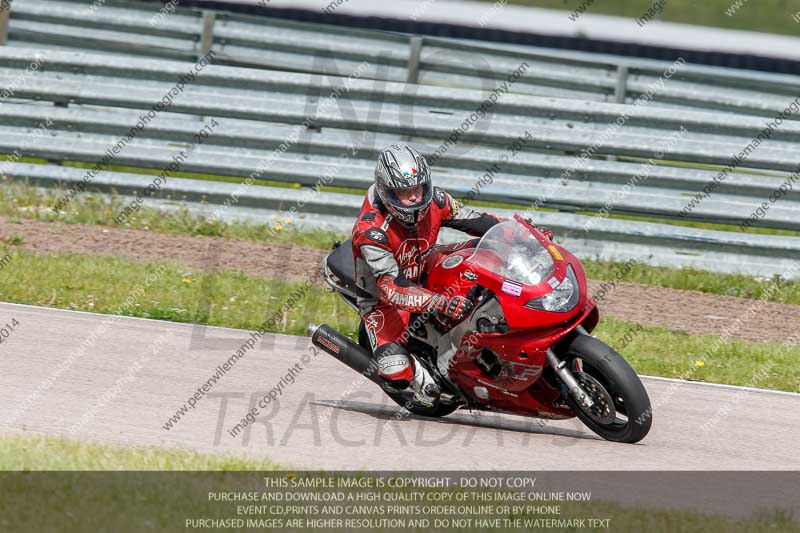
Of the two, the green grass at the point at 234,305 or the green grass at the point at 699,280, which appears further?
the green grass at the point at 699,280

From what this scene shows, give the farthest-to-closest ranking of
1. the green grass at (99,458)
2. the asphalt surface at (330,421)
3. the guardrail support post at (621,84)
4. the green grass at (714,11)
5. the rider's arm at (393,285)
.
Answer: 1. the green grass at (714,11)
2. the guardrail support post at (621,84)
3. the rider's arm at (393,285)
4. the asphalt surface at (330,421)
5. the green grass at (99,458)

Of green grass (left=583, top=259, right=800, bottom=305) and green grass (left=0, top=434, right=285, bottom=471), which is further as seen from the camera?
green grass (left=583, top=259, right=800, bottom=305)

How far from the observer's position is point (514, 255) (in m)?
7.16

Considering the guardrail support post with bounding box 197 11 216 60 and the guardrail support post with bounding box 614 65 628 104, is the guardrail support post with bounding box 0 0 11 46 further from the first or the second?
the guardrail support post with bounding box 614 65 628 104

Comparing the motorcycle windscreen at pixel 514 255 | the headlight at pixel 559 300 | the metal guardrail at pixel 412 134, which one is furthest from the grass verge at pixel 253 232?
the headlight at pixel 559 300

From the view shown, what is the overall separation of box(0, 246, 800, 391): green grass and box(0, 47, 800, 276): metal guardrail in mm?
1930

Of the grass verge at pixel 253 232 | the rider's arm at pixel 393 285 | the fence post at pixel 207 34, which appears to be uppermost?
the rider's arm at pixel 393 285

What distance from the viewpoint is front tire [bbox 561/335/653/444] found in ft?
22.1

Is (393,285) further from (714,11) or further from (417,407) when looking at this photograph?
(714,11)

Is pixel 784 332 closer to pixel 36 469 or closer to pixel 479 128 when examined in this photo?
pixel 479 128

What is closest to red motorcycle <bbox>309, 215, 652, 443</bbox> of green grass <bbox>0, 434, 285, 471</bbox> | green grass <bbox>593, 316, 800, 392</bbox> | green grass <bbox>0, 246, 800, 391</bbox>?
green grass <bbox>0, 434, 285, 471</bbox>

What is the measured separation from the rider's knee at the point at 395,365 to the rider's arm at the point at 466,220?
107 cm

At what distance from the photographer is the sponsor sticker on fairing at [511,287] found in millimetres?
6947

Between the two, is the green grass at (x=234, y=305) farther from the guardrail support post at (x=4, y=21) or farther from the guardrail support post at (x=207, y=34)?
the guardrail support post at (x=4, y=21)
